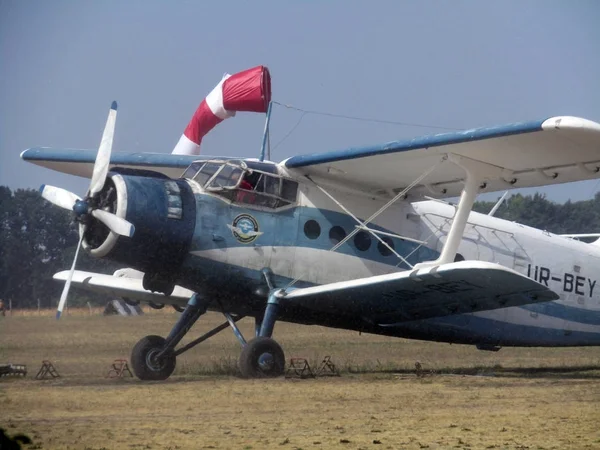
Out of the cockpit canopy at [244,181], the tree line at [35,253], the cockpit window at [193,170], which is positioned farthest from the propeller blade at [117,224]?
the tree line at [35,253]

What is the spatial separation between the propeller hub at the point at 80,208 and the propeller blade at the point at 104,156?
17 centimetres

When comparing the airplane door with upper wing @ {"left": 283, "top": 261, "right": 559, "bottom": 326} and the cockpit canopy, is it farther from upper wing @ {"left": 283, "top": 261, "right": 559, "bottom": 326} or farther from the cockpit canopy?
upper wing @ {"left": 283, "top": 261, "right": 559, "bottom": 326}

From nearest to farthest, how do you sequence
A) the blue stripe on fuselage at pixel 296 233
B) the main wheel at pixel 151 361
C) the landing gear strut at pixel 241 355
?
the landing gear strut at pixel 241 355 → the blue stripe on fuselage at pixel 296 233 → the main wheel at pixel 151 361

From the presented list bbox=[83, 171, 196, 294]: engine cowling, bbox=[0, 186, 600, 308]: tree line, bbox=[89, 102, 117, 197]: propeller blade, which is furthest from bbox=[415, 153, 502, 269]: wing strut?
bbox=[0, 186, 600, 308]: tree line

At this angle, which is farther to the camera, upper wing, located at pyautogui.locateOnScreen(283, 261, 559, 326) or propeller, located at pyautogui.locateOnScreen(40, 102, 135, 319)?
upper wing, located at pyautogui.locateOnScreen(283, 261, 559, 326)

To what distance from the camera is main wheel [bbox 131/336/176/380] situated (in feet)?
51.2

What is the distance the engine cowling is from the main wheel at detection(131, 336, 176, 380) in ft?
4.06

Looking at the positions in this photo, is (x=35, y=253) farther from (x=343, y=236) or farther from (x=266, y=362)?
(x=266, y=362)

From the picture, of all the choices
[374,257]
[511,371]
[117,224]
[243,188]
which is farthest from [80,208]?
[511,371]

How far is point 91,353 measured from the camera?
22.5m

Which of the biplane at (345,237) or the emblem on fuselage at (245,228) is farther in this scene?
the emblem on fuselage at (245,228)

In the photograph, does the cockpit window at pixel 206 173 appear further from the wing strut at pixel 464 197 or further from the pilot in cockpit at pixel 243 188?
the wing strut at pixel 464 197

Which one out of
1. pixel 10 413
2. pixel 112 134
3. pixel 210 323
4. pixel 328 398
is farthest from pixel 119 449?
pixel 210 323

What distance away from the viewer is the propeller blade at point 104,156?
14625mm
